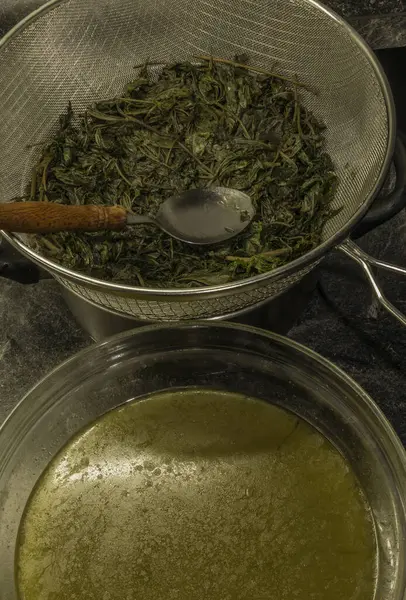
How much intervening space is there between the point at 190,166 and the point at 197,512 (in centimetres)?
86

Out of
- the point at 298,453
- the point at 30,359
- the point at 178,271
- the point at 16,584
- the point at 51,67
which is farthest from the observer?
the point at 51,67

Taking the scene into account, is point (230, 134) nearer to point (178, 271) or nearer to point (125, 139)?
point (125, 139)

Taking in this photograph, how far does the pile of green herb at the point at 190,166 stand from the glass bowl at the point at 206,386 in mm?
160

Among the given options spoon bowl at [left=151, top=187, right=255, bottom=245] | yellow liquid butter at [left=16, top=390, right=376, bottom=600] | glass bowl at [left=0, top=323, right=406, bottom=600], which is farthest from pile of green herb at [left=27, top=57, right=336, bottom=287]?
yellow liquid butter at [left=16, top=390, right=376, bottom=600]

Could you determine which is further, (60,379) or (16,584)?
(60,379)

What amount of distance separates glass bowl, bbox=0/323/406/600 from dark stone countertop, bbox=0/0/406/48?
1.07m

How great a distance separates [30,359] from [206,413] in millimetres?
486

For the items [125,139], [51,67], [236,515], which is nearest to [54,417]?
[236,515]

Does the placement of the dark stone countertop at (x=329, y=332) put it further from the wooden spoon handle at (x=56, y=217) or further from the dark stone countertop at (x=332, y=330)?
the wooden spoon handle at (x=56, y=217)

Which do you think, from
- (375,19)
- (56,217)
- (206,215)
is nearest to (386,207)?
(206,215)

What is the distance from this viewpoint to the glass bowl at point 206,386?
1.42 meters

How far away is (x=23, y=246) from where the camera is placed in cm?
149

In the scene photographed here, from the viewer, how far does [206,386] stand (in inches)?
62.5

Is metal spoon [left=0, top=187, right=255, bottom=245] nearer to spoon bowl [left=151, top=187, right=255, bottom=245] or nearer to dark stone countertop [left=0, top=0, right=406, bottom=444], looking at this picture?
spoon bowl [left=151, top=187, right=255, bottom=245]
